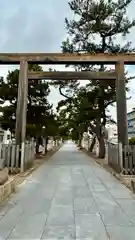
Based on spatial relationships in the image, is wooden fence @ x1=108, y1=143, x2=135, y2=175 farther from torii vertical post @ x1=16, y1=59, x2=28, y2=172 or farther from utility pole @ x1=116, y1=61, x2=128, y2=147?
torii vertical post @ x1=16, y1=59, x2=28, y2=172

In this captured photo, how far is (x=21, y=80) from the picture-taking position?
1370 centimetres

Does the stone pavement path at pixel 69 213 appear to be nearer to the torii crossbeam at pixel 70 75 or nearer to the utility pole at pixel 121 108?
the utility pole at pixel 121 108

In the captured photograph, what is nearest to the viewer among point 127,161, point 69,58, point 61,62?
point 127,161

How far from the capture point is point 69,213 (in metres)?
5.40

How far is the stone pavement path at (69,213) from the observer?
13.8ft

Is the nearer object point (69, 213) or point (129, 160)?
point (69, 213)

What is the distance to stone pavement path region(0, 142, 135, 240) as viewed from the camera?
419 centimetres

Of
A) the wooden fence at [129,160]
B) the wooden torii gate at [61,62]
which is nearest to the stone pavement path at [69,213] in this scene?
the wooden fence at [129,160]

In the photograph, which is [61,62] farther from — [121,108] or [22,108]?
[121,108]

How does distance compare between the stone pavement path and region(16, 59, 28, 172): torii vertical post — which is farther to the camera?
region(16, 59, 28, 172): torii vertical post

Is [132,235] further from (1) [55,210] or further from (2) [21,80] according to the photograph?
(2) [21,80]

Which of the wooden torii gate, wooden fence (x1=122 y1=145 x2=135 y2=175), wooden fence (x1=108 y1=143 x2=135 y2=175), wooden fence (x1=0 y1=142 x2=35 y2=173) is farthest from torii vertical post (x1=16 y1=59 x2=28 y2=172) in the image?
wooden fence (x1=122 y1=145 x2=135 y2=175)

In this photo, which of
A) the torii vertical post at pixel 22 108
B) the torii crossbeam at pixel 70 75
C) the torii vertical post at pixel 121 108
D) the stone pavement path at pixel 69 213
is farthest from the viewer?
the torii crossbeam at pixel 70 75

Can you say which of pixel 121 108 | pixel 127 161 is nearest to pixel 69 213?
pixel 127 161
